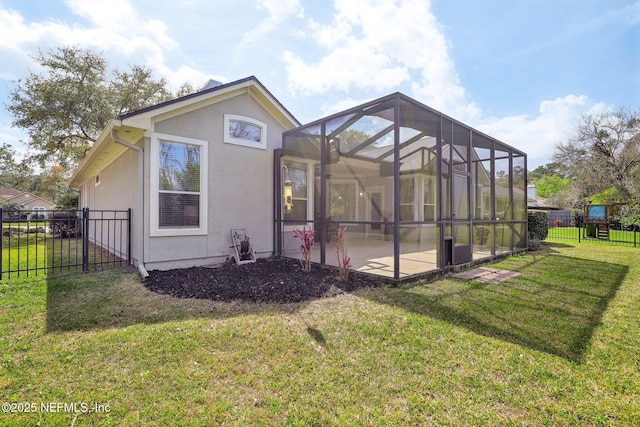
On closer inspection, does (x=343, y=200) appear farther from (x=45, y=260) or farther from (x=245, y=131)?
(x=45, y=260)

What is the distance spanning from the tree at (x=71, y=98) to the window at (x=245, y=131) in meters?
13.0

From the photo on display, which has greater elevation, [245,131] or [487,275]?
[245,131]

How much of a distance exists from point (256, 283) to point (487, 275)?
447 cm

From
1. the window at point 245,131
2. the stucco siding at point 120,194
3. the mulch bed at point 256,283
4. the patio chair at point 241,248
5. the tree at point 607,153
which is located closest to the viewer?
the mulch bed at point 256,283

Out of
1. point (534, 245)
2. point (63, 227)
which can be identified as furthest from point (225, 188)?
point (63, 227)

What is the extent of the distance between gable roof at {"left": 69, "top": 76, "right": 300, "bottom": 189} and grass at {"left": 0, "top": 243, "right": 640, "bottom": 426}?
3026 millimetres

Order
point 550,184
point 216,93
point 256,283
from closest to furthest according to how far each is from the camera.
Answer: point 256,283 < point 216,93 < point 550,184

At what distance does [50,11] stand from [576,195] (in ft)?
102

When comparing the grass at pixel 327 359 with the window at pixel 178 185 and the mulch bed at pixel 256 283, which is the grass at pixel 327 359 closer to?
the mulch bed at pixel 256 283

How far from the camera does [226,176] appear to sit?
21.0 feet

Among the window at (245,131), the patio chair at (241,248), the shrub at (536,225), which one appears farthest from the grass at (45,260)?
the shrub at (536,225)

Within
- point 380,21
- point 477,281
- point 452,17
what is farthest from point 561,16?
point 477,281

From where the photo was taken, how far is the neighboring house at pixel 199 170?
550cm

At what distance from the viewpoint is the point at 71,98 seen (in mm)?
14180
